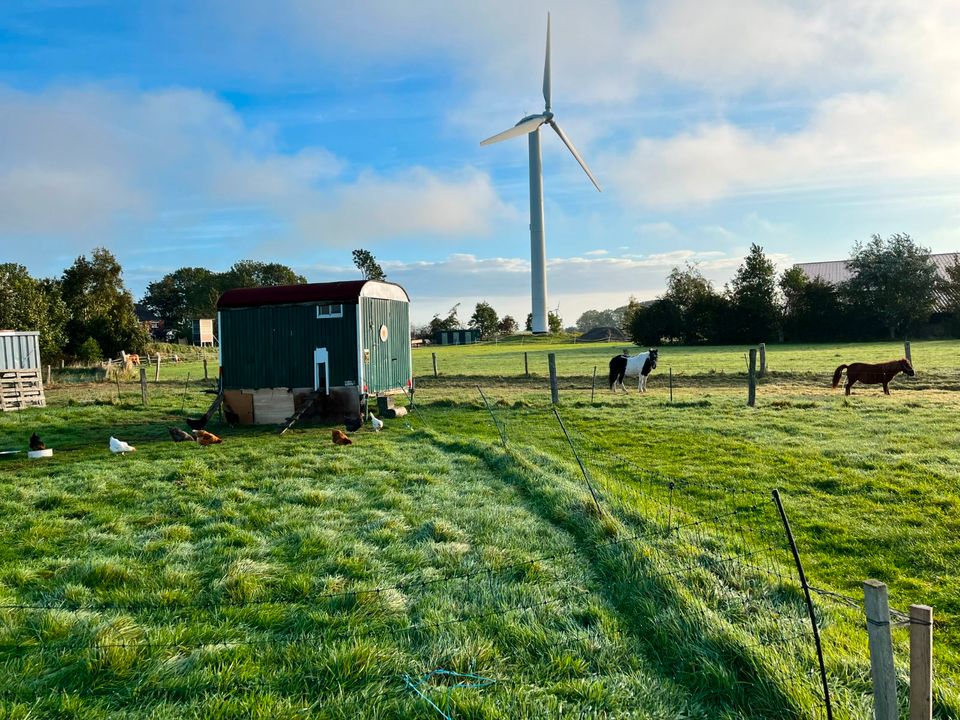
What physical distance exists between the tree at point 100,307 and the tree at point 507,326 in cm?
5574

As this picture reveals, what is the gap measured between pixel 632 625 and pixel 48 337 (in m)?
45.3

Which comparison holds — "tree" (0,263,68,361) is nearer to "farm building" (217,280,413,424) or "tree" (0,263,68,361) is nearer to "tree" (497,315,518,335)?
"farm building" (217,280,413,424)

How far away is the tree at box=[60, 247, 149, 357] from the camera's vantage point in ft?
152

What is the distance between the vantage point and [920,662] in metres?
2.66

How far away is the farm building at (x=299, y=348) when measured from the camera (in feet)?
55.4

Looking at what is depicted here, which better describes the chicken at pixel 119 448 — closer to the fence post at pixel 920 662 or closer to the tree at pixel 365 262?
the fence post at pixel 920 662

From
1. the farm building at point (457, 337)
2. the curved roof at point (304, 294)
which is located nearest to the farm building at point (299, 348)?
the curved roof at point (304, 294)

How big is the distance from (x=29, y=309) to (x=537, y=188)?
4200 centimetres

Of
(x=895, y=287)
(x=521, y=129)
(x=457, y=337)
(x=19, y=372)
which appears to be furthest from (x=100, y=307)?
(x=895, y=287)

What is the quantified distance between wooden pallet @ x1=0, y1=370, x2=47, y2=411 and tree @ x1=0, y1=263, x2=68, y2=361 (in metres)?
20.0

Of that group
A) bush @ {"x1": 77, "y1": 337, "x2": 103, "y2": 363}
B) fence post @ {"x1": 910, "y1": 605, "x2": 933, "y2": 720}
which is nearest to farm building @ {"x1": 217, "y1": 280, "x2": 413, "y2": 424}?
fence post @ {"x1": 910, "y1": 605, "x2": 933, "y2": 720}

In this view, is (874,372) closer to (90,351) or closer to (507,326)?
(90,351)

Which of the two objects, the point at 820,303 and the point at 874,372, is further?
the point at 820,303

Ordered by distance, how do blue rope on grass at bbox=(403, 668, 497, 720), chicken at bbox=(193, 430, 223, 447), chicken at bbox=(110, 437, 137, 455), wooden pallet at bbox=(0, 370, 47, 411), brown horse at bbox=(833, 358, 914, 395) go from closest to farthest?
blue rope on grass at bbox=(403, 668, 497, 720), chicken at bbox=(110, 437, 137, 455), chicken at bbox=(193, 430, 223, 447), brown horse at bbox=(833, 358, 914, 395), wooden pallet at bbox=(0, 370, 47, 411)
